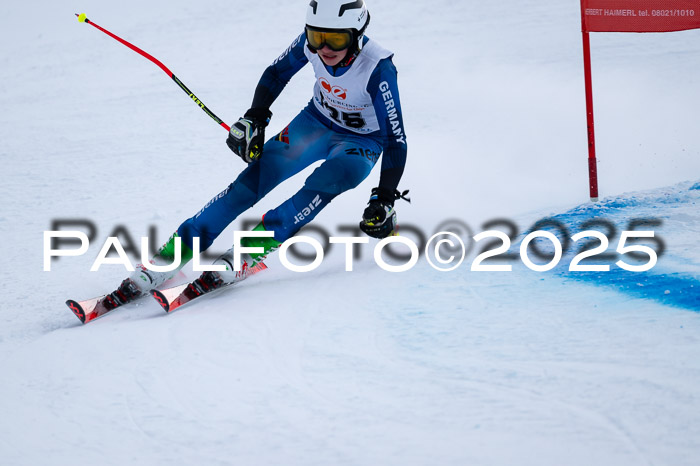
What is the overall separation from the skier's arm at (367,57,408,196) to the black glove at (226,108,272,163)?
70cm

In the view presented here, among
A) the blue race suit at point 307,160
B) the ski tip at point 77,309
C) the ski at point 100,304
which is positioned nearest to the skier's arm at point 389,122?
the blue race suit at point 307,160

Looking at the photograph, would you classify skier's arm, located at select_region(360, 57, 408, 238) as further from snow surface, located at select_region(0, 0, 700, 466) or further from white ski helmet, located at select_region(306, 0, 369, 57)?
snow surface, located at select_region(0, 0, 700, 466)

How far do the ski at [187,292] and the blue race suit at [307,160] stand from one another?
22 cm

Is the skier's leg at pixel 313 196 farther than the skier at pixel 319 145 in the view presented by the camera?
Yes

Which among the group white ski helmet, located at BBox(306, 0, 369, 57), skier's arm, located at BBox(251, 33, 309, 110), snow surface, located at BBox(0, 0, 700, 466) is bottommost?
snow surface, located at BBox(0, 0, 700, 466)

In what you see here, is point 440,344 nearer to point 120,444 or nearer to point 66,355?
point 120,444

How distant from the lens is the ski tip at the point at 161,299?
362 cm

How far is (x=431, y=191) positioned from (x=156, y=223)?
197cm

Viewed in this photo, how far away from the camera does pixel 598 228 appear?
165 inches

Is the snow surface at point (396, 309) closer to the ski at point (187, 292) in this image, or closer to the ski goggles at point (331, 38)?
the ski at point (187, 292)

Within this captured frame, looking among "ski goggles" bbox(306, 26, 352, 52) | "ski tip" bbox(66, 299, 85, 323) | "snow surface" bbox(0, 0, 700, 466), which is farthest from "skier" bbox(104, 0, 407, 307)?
"snow surface" bbox(0, 0, 700, 466)

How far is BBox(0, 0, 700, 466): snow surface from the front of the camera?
237 cm

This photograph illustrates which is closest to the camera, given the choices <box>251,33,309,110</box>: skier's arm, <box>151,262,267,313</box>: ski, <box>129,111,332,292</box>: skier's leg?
<box>151,262,267,313</box>: ski

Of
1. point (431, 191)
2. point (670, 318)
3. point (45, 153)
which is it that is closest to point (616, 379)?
point (670, 318)
